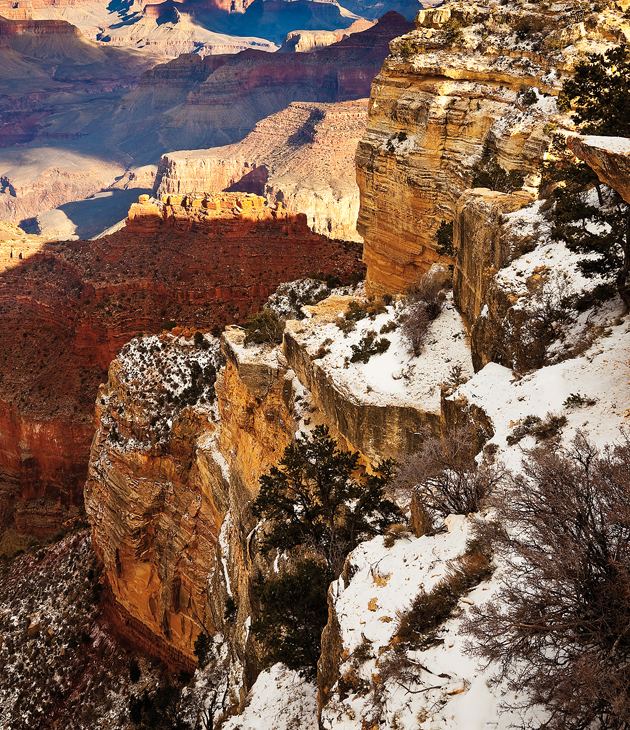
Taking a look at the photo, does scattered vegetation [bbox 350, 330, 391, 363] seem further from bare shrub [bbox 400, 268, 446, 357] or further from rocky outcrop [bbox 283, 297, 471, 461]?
bare shrub [bbox 400, 268, 446, 357]

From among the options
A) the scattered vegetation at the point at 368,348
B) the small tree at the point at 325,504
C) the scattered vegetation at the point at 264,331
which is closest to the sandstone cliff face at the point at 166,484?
the scattered vegetation at the point at 264,331

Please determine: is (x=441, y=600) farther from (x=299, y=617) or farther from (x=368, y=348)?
(x=368, y=348)

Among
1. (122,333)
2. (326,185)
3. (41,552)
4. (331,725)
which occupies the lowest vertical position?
(326,185)

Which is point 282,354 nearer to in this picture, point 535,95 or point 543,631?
point 535,95

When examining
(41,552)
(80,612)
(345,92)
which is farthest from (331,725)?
(345,92)

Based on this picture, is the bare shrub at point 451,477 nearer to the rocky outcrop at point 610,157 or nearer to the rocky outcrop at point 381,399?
the rocky outcrop at point 381,399

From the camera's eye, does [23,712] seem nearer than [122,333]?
Yes

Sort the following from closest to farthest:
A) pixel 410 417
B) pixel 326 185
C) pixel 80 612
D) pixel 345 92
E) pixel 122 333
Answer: pixel 410 417 < pixel 80 612 < pixel 122 333 < pixel 326 185 < pixel 345 92

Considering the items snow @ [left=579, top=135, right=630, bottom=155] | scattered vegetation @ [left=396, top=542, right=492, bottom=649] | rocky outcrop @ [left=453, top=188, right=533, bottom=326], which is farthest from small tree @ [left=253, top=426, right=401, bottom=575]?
snow @ [left=579, top=135, right=630, bottom=155]

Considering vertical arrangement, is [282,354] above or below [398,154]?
below
